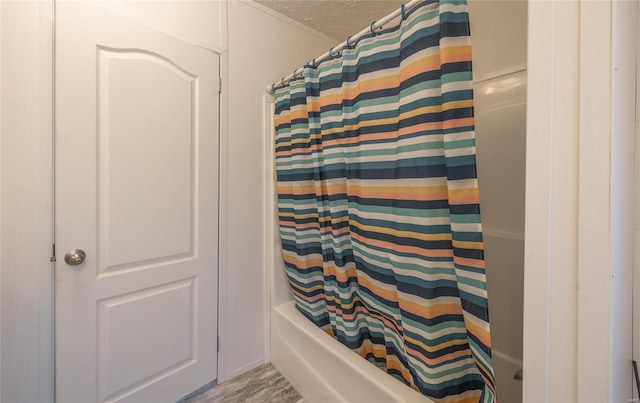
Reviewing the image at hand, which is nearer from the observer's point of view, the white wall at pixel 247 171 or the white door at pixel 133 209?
the white door at pixel 133 209

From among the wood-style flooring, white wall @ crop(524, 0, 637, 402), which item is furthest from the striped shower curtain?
the wood-style flooring

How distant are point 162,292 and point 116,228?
1.23 ft

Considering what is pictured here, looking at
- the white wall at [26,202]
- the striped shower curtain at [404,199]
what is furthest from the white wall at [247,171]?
the white wall at [26,202]

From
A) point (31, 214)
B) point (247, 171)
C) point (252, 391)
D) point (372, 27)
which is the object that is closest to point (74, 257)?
point (31, 214)

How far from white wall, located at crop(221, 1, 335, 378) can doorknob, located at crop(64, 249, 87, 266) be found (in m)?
0.62

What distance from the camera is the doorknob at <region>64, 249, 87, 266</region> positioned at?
105cm

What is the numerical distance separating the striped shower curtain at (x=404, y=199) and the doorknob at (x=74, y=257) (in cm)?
98

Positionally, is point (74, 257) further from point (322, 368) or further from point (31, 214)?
point (322, 368)

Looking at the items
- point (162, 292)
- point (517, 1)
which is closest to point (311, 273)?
point (162, 292)

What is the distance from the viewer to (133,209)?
119 centimetres

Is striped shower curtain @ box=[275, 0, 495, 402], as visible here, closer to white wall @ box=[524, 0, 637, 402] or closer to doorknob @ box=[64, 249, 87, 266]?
white wall @ box=[524, 0, 637, 402]

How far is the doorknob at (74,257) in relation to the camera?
105 cm

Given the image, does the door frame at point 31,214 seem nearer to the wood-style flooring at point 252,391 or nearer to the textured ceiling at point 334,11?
the wood-style flooring at point 252,391

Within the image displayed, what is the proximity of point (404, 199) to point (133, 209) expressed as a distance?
3.82ft
